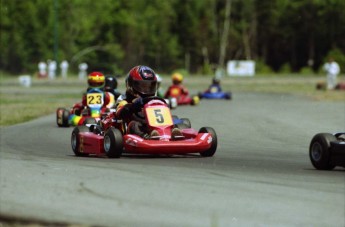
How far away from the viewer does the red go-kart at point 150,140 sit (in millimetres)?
11516

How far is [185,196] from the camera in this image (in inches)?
308

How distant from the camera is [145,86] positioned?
490 inches

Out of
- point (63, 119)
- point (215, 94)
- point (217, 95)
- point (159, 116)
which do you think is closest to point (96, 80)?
point (63, 119)

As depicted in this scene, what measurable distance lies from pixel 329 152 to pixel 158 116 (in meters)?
2.86

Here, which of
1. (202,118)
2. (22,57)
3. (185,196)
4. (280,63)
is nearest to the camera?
(185,196)

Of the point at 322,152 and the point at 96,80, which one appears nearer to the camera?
the point at 322,152

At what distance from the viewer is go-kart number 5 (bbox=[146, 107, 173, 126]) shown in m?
12.0

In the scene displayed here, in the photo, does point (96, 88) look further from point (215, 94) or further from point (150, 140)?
point (215, 94)

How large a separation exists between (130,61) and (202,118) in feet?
259

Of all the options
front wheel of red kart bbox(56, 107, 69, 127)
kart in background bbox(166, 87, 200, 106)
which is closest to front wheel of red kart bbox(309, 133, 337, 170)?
front wheel of red kart bbox(56, 107, 69, 127)

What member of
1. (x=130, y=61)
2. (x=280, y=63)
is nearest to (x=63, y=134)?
(x=130, y=61)

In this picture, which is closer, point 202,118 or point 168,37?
point 202,118

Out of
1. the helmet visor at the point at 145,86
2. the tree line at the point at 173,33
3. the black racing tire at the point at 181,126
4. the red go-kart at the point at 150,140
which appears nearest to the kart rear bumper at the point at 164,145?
the red go-kart at the point at 150,140

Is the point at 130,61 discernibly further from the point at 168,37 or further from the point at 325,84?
the point at 325,84
